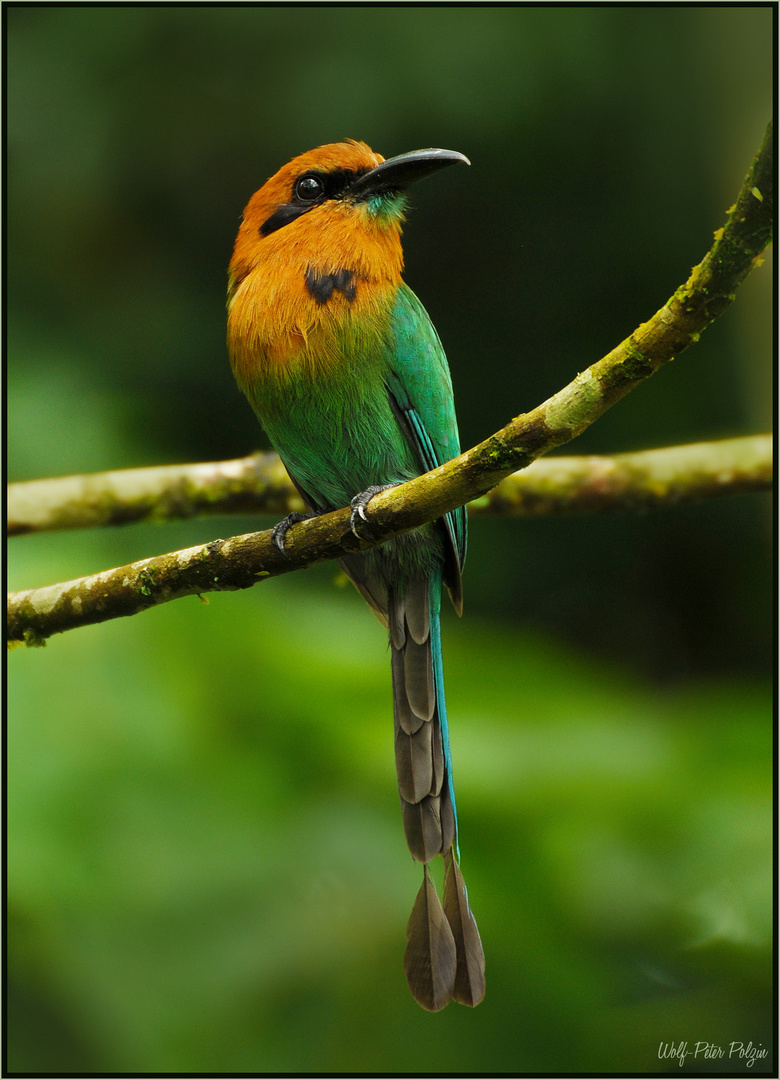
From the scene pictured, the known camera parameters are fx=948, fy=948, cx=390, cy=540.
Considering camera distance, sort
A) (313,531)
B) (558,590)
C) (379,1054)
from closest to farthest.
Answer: (313,531), (379,1054), (558,590)

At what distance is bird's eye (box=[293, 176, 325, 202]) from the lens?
2.67 metres

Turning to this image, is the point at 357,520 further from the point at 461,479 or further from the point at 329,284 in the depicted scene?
the point at 329,284

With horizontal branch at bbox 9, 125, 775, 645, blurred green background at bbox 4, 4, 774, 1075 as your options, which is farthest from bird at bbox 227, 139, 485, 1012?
blurred green background at bbox 4, 4, 774, 1075

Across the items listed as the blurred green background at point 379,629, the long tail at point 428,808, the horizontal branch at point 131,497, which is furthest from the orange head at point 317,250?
the blurred green background at point 379,629

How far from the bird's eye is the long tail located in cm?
113

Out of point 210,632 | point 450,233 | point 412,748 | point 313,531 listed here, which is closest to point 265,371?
point 313,531

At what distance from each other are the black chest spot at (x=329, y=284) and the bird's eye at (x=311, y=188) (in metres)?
0.36

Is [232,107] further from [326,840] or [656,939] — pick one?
[656,939]

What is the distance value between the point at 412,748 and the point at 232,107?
10.8 ft

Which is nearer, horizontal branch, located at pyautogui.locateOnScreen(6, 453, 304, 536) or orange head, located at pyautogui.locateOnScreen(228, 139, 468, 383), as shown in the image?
orange head, located at pyautogui.locateOnScreen(228, 139, 468, 383)

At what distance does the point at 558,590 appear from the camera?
169 inches

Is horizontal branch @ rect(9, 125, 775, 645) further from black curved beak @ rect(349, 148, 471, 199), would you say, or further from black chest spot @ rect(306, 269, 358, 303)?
black curved beak @ rect(349, 148, 471, 199)

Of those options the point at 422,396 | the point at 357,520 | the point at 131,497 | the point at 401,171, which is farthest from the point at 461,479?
the point at 131,497

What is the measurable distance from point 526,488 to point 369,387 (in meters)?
0.79
